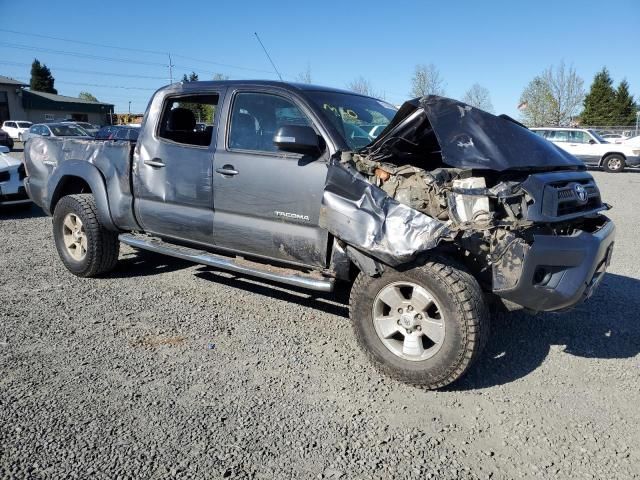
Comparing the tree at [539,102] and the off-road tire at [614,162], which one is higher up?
the tree at [539,102]

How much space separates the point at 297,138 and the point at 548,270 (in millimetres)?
1818

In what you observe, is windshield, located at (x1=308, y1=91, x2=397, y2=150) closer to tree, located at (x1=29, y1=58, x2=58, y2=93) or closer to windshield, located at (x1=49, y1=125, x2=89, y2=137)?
windshield, located at (x1=49, y1=125, x2=89, y2=137)

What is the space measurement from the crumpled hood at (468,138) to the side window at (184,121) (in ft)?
5.98

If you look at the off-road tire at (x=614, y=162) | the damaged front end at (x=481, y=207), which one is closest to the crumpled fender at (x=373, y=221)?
the damaged front end at (x=481, y=207)

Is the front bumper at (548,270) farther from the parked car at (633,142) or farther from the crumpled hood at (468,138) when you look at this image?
the parked car at (633,142)

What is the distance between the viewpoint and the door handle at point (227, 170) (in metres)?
4.02

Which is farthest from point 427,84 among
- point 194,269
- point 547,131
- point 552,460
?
point 552,460

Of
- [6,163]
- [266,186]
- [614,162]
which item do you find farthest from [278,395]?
[614,162]

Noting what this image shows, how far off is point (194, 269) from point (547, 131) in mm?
19232

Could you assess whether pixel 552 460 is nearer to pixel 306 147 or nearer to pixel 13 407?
pixel 306 147

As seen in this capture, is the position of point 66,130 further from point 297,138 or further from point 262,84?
point 297,138

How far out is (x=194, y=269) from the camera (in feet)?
18.6

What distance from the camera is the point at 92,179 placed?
495 centimetres

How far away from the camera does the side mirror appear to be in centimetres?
346
